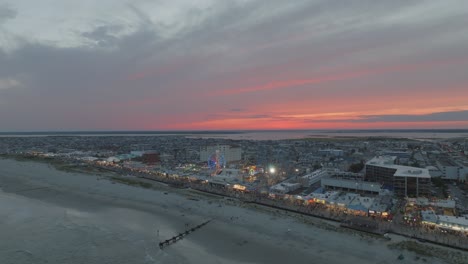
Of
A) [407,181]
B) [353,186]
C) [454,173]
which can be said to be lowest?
[353,186]

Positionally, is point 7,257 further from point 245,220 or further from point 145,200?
point 245,220

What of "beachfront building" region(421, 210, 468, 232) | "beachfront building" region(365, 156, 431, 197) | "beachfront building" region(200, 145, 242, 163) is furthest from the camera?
"beachfront building" region(200, 145, 242, 163)

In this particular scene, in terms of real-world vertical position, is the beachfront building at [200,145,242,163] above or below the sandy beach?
above

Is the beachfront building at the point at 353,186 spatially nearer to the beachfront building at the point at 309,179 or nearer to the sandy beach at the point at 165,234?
the beachfront building at the point at 309,179

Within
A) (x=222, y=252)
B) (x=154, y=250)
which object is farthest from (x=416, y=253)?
(x=154, y=250)

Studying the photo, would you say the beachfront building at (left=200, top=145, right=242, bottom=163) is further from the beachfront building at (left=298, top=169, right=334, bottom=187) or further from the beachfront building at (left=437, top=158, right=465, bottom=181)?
the beachfront building at (left=437, top=158, right=465, bottom=181)

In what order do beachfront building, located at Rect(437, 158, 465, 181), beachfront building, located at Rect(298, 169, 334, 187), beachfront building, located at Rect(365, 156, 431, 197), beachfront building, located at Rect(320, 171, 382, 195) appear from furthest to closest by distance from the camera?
beachfront building, located at Rect(437, 158, 465, 181) < beachfront building, located at Rect(298, 169, 334, 187) < beachfront building, located at Rect(320, 171, 382, 195) < beachfront building, located at Rect(365, 156, 431, 197)

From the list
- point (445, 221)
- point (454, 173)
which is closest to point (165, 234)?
point (445, 221)

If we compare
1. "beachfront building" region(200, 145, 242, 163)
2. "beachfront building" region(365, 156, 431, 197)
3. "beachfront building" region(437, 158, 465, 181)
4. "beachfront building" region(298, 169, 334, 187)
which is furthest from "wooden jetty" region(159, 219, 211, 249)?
"beachfront building" region(437, 158, 465, 181)

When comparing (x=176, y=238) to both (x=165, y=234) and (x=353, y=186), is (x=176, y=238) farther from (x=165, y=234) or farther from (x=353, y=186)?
(x=353, y=186)
